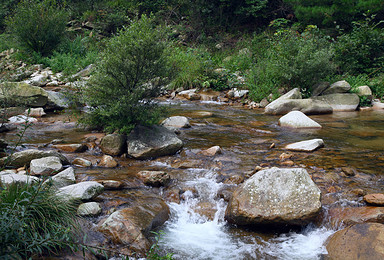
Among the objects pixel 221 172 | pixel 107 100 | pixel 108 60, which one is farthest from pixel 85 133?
pixel 221 172

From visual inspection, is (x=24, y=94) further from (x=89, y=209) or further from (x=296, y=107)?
(x=296, y=107)

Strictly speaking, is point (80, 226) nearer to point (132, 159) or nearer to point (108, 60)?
point (132, 159)

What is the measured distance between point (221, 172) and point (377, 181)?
234 centimetres

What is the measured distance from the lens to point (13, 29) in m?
16.1

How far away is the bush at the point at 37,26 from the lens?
1570 cm

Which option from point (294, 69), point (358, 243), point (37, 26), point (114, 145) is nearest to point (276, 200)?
point (358, 243)

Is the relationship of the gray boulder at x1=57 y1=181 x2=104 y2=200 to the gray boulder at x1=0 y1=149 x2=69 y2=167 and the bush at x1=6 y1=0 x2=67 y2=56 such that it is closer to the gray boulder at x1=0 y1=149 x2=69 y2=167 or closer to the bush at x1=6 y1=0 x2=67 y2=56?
the gray boulder at x1=0 y1=149 x2=69 y2=167

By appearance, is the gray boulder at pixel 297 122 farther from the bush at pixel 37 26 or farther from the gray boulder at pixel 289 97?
the bush at pixel 37 26

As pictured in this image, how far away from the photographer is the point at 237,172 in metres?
5.14

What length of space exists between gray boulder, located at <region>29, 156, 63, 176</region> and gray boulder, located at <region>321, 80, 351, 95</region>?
962cm

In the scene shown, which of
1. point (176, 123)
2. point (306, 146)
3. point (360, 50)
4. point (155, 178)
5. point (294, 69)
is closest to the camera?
point (155, 178)

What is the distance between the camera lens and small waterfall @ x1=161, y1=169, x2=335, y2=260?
3424 mm

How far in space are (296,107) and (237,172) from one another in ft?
18.4

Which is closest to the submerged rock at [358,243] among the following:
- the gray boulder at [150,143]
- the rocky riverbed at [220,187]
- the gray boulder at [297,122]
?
the rocky riverbed at [220,187]
